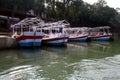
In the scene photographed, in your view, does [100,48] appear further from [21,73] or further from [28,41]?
[21,73]

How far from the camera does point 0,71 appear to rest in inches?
514

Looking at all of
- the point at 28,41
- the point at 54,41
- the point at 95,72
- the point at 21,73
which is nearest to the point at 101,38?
the point at 54,41

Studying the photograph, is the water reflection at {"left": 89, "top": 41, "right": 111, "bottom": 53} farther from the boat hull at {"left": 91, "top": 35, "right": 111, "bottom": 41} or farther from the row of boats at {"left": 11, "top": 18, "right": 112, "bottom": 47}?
the boat hull at {"left": 91, "top": 35, "right": 111, "bottom": 41}

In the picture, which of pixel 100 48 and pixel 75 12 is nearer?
pixel 100 48

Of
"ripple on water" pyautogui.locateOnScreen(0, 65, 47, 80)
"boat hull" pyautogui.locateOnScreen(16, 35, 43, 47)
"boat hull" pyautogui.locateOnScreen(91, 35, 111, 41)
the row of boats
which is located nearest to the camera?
"ripple on water" pyautogui.locateOnScreen(0, 65, 47, 80)

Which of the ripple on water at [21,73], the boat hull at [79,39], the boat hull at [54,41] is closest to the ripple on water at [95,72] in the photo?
the ripple on water at [21,73]

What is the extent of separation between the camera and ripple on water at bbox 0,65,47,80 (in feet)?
39.0

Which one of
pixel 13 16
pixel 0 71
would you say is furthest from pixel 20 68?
pixel 13 16

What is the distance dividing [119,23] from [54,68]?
53881 millimetres

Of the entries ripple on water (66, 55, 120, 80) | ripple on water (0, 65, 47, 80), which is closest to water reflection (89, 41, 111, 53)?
ripple on water (66, 55, 120, 80)

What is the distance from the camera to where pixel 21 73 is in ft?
42.2

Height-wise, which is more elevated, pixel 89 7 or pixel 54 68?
pixel 89 7

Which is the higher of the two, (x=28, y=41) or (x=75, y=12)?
(x=75, y=12)

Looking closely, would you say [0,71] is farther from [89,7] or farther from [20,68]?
[89,7]
